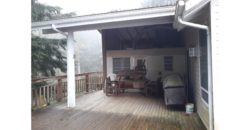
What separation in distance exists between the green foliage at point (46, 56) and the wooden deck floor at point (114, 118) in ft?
4.86

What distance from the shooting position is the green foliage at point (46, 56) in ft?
22.0

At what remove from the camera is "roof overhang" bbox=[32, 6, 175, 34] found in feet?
17.0

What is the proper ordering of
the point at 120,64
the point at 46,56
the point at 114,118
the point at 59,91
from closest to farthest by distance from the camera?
1. the point at 114,118
2. the point at 46,56
3. the point at 59,91
4. the point at 120,64

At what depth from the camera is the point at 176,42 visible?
380 inches

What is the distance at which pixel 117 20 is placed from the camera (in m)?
5.59

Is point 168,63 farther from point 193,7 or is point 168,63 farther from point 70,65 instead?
point 193,7

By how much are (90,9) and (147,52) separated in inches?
913

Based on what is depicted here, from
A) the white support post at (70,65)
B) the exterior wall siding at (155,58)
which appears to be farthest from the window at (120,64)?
the white support post at (70,65)

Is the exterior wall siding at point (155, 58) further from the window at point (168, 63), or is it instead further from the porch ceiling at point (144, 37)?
the porch ceiling at point (144, 37)

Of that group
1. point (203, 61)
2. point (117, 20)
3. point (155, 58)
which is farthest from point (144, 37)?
point (203, 61)

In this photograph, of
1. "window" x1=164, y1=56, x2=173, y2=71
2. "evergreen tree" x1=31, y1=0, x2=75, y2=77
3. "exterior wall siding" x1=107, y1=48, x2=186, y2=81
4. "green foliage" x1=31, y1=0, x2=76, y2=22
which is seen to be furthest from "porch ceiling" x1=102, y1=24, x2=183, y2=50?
"evergreen tree" x1=31, y1=0, x2=75, y2=77

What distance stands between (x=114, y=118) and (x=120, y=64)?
5.14 metres

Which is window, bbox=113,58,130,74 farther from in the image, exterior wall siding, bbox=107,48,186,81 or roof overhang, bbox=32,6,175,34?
roof overhang, bbox=32,6,175,34
